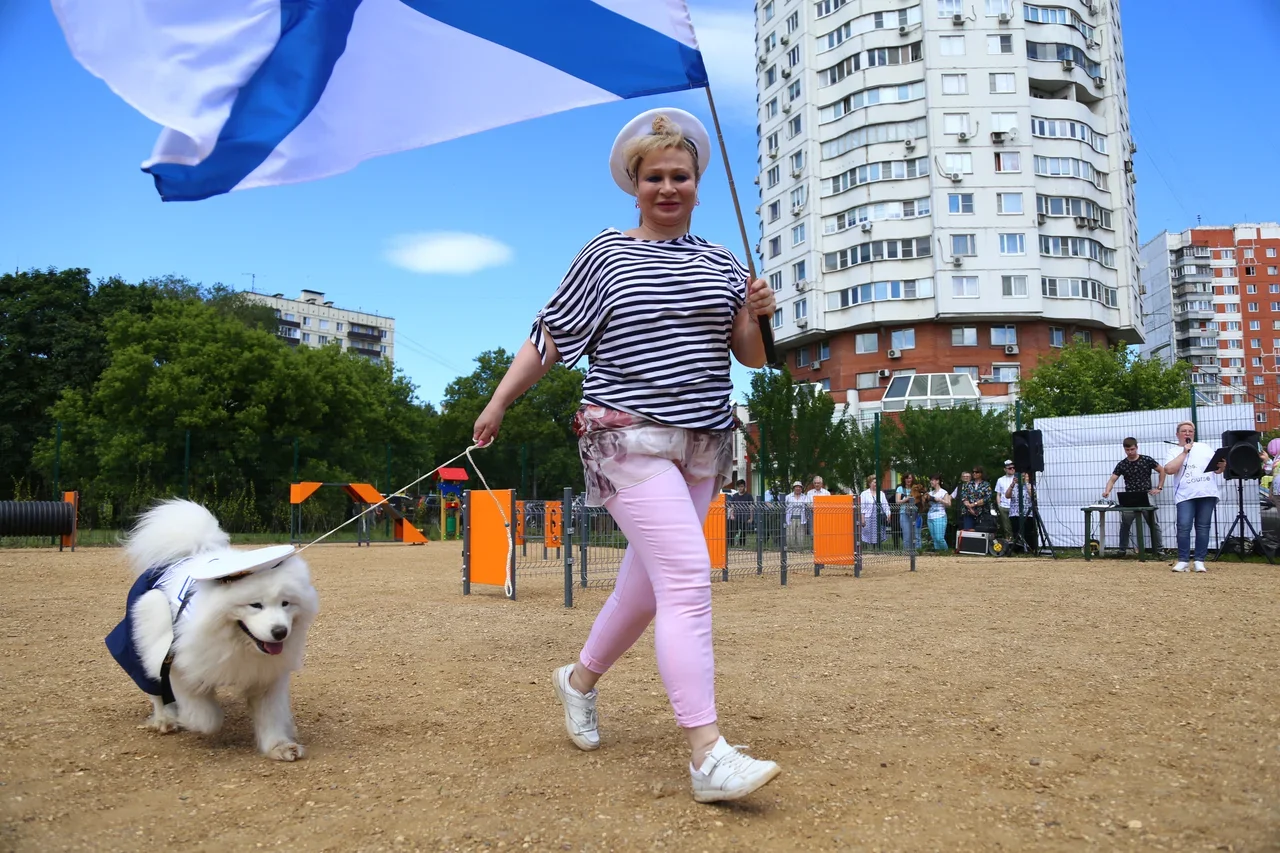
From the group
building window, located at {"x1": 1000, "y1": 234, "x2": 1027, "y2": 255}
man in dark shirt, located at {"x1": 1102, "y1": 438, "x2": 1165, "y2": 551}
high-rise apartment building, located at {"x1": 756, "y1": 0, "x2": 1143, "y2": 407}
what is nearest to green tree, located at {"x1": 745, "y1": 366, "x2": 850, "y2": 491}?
man in dark shirt, located at {"x1": 1102, "y1": 438, "x2": 1165, "y2": 551}

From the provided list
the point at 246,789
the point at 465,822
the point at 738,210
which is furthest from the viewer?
the point at 738,210

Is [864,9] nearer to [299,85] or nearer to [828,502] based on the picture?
[828,502]

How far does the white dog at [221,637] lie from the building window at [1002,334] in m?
53.0

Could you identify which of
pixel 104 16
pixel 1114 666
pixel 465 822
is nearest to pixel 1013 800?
pixel 465 822

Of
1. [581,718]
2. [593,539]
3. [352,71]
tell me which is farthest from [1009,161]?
[581,718]

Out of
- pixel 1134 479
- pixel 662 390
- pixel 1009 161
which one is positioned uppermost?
pixel 1009 161

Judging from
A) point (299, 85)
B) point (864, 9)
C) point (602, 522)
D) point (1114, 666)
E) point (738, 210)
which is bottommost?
point (1114, 666)

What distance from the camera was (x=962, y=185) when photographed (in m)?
50.8

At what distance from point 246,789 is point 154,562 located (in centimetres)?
128

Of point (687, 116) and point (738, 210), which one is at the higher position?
point (687, 116)

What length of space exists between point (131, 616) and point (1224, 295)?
138326mm

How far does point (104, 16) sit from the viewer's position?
322 cm

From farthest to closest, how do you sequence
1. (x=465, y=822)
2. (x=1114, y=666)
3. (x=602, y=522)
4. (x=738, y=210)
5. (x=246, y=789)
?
(x=602, y=522)
(x=1114, y=666)
(x=738, y=210)
(x=246, y=789)
(x=465, y=822)

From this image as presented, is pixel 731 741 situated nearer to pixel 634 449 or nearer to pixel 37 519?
pixel 634 449
